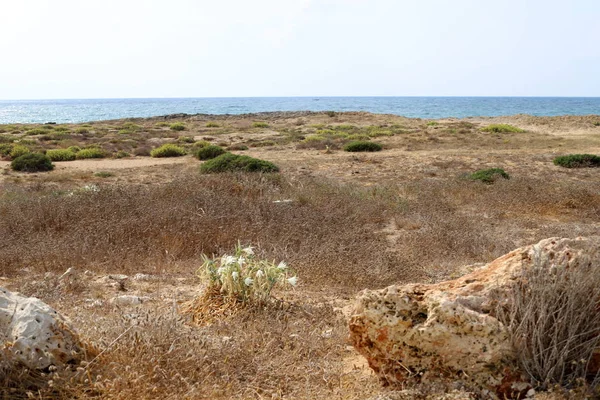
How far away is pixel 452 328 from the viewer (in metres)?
2.83

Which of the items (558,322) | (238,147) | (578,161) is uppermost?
(558,322)

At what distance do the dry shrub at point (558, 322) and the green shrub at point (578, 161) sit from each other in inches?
573

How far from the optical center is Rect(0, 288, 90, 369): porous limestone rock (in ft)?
9.10

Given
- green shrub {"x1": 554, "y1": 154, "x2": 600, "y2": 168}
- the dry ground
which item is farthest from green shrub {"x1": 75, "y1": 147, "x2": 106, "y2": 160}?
green shrub {"x1": 554, "y1": 154, "x2": 600, "y2": 168}

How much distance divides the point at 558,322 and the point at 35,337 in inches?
108

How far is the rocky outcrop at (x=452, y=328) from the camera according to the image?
2.80 meters

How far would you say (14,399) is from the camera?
2711mm

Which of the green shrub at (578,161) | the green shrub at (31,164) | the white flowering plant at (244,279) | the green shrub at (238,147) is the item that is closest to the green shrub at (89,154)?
the green shrub at (31,164)

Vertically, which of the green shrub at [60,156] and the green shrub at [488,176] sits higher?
the green shrub at [488,176]

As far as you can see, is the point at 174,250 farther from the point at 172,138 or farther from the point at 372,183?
the point at 172,138

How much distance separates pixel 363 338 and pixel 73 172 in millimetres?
14226

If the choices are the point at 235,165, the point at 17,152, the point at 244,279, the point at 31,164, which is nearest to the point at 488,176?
the point at 235,165

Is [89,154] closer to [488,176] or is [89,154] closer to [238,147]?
[238,147]

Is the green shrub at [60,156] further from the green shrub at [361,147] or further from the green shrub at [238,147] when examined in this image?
the green shrub at [361,147]
